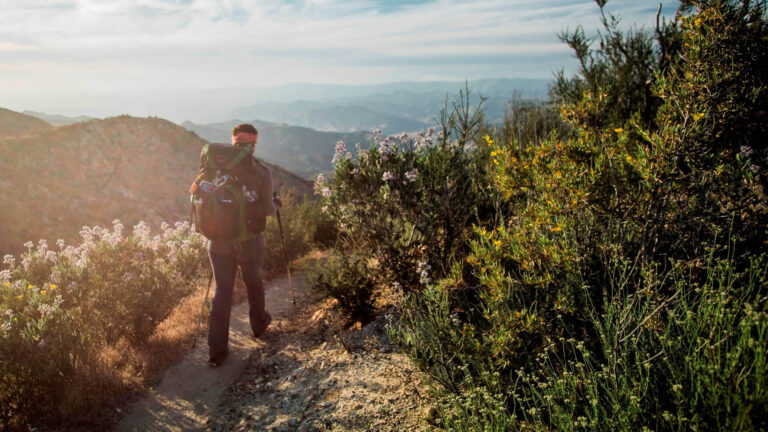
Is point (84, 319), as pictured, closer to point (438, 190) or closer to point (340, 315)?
point (340, 315)

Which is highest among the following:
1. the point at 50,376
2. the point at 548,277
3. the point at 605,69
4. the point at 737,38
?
the point at 605,69

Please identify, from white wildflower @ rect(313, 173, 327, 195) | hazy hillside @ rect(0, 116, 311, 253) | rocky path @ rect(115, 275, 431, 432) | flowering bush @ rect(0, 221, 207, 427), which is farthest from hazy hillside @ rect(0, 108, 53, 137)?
rocky path @ rect(115, 275, 431, 432)

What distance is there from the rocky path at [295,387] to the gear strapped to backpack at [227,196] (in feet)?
5.14

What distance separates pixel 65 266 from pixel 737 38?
736 centimetres

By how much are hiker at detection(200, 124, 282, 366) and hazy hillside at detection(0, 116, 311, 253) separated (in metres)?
17.9

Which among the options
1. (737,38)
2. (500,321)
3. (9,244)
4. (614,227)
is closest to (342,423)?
(500,321)

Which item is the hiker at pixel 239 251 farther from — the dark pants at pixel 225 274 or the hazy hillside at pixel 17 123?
the hazy hillside at pixel 17 123

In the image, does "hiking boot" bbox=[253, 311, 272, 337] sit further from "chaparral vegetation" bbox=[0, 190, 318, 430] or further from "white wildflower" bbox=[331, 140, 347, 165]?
"white wildflower" bbox=[331, 140, 347, 165]

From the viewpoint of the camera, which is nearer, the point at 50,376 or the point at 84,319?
the point at 50,376

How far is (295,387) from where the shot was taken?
3.89 metres

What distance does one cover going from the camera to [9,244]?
54.1 ft

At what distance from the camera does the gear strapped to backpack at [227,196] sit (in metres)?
4.10

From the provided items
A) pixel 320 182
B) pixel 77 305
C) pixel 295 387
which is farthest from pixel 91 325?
pixel 320 182

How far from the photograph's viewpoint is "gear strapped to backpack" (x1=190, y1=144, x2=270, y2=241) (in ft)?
13.5
